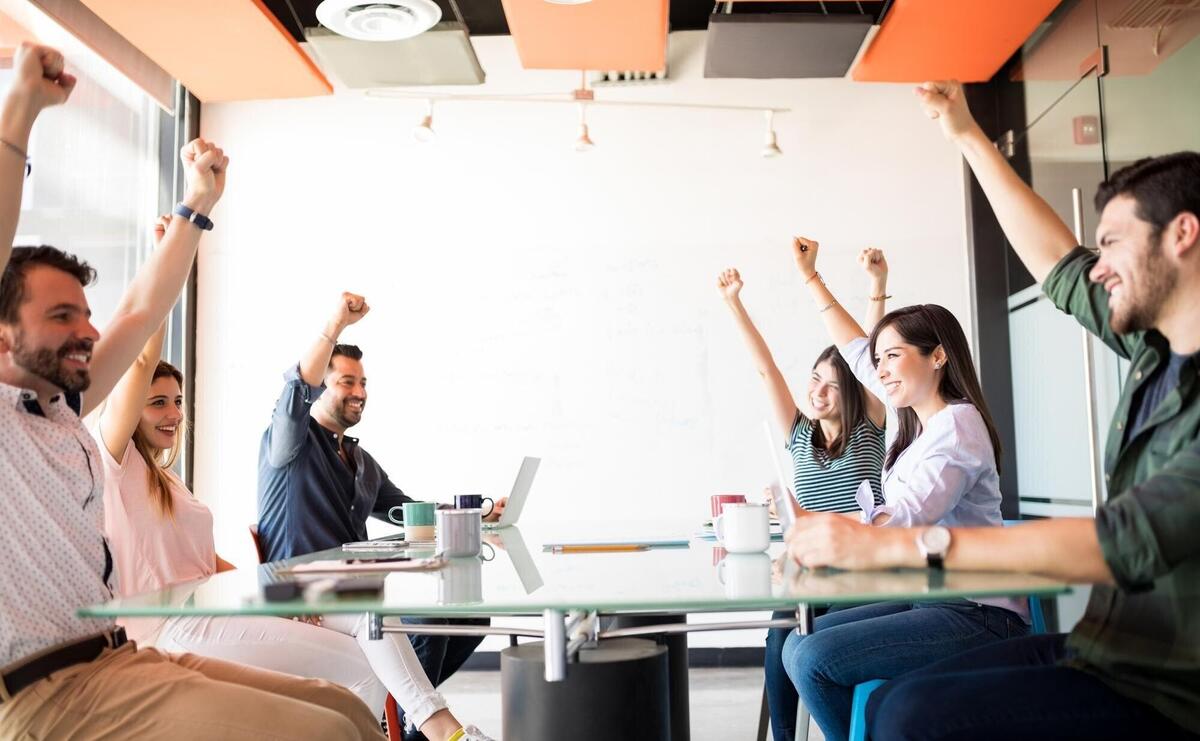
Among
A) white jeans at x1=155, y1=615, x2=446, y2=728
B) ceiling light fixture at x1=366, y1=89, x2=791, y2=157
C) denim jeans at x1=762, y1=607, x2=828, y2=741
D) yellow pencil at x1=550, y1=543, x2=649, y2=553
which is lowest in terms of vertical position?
denim jeans at x1=762, y1=607, x2=828, y2=741

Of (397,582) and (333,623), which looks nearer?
(397,582)

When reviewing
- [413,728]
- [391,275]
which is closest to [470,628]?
[413,728]

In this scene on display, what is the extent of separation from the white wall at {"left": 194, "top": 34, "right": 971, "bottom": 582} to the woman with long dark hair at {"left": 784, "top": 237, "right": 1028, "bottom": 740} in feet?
9.10

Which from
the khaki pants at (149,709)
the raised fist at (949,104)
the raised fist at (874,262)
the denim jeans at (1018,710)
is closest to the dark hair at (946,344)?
the raised fist at (949,104)

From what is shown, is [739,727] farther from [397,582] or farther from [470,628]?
[397,582]

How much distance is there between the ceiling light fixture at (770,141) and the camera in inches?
199

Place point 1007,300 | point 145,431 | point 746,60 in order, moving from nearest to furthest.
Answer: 1. point 145,431
2. point 746,60
3. point 1007,300

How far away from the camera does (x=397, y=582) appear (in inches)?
60.6

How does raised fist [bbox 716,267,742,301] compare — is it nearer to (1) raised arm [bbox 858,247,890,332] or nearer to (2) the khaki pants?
(1) raised arm [bbox 858,247,890,332]

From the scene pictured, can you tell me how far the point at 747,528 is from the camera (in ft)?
6.37

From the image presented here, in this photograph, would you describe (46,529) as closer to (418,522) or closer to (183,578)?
(183,578)

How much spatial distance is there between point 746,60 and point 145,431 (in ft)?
10.1

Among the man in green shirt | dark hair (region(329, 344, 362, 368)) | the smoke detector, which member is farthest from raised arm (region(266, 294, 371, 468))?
the man in green shirt

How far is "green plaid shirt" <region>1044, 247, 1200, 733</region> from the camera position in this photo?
126 cm
